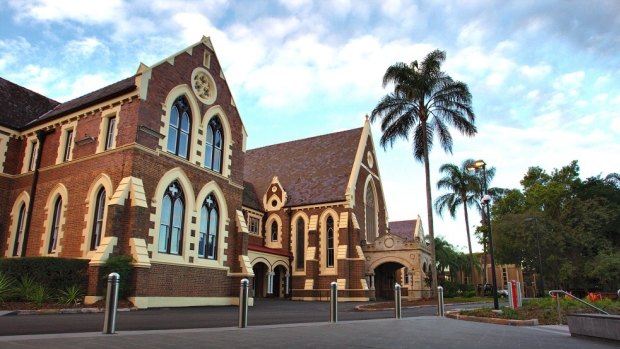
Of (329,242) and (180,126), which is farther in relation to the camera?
(329,242)

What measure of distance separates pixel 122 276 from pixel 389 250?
21230 millimetres

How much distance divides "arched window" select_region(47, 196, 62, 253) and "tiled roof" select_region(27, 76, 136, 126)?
4216mm

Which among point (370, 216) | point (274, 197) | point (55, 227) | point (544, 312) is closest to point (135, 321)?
point (55, 227)

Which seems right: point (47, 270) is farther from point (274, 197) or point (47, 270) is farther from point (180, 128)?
point (274, 197)

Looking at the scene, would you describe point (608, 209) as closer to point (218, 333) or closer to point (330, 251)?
point (330, 251)

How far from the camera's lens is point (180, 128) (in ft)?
68.5

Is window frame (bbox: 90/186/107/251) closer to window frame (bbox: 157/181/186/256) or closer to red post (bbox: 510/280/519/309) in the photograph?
window frame (bbox: 157/181/186/256)

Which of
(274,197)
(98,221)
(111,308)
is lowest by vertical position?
(111,308)

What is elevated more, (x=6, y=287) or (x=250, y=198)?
(x=250, y=198)

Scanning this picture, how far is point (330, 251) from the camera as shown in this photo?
33.8 metres

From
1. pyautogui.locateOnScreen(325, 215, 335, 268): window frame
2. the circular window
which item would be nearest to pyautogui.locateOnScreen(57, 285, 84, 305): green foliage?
the circular window

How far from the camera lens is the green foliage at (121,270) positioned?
15.9 meters

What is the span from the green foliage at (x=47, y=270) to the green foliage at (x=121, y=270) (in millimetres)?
960

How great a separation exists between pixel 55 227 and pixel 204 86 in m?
9.49
